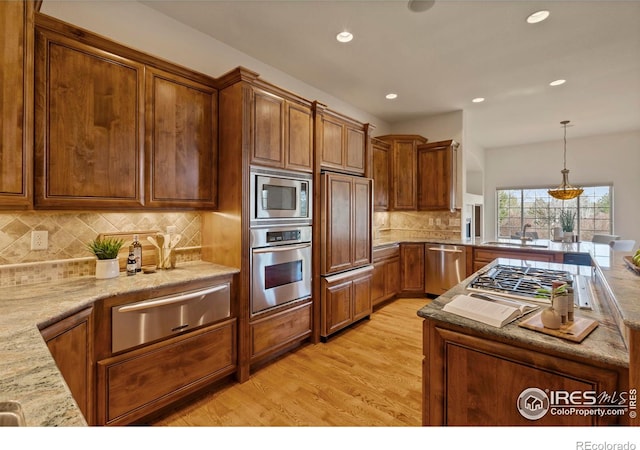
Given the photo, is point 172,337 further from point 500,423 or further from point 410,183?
point 410,183

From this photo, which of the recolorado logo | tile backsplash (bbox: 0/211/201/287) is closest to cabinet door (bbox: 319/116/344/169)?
tile backsplash (bbox: 0/211/201/287)

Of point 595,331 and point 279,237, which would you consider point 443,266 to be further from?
point 595,331

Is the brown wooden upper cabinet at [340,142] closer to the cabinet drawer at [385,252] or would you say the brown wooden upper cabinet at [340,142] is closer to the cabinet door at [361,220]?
the cabinet door at [361,220]

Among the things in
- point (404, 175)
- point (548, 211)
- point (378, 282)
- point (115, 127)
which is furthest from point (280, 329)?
point (548, 211)

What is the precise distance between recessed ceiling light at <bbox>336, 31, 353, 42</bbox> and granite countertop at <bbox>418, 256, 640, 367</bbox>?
2508 millimetres

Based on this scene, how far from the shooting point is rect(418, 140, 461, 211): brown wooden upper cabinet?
4633 millimetres

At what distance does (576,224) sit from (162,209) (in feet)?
27.5

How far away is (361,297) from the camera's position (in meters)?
3.54

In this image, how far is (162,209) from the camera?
224 cm

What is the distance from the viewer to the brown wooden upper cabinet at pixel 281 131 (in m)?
2.45

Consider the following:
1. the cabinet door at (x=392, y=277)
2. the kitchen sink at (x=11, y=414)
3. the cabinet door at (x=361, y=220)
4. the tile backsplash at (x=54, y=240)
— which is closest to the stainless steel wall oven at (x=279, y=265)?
the cabinet door at (x=361, y=220)

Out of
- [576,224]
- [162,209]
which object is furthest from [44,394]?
[576,224]

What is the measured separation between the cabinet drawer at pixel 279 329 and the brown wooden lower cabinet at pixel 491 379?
1.45m

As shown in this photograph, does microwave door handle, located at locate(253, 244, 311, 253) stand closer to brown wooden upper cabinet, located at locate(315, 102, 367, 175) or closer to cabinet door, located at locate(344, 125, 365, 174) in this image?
brown wooden upper cabinet, located at locate(315, 102, 367, 175)
